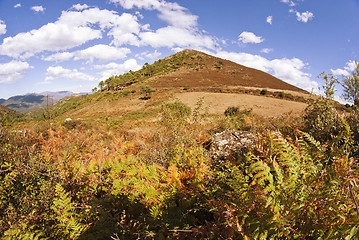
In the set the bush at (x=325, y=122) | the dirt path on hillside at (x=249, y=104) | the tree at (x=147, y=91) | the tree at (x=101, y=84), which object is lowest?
the bush at (x=325, y=122)

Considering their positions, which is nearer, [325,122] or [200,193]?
[200,193]

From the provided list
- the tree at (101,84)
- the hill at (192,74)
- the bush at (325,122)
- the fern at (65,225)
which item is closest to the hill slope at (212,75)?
the hill at (192,74)

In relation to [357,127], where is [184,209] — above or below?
below

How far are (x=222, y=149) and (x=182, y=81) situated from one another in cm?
5462

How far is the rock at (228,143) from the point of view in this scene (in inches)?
161

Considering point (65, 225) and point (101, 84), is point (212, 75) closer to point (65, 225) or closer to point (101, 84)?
point (101, 84)

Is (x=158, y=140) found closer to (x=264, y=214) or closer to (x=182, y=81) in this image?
(x=264, y=214)

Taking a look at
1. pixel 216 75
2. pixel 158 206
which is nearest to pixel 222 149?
pixel 158 206

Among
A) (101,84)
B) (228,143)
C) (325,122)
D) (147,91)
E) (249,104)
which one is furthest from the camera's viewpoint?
(101,84)

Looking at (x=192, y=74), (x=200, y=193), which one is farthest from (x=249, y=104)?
(x=192, y=74)

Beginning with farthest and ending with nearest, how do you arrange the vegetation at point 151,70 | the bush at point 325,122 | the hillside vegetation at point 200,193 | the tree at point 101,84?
the tree at point 101,84
the vegetation at point 151,70
the bush at point 325,122
the hillside vegetation at point 200,193

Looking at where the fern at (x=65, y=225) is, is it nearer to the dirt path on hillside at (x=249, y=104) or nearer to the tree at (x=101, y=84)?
the dirt path on hillside at (x=249, y=104)

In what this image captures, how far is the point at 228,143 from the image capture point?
14.5ft

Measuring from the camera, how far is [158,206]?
2740mm
